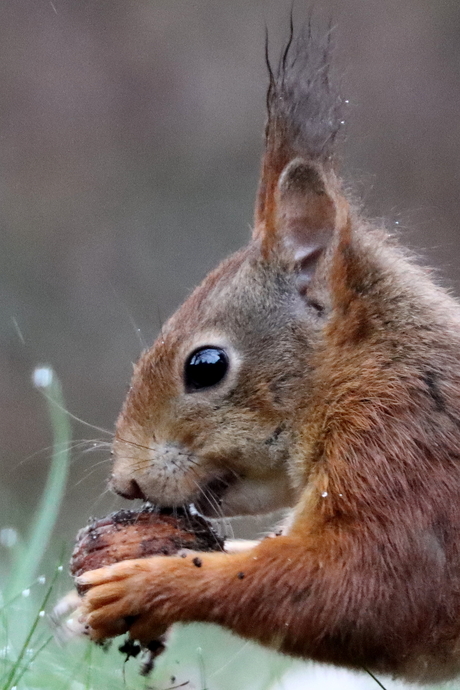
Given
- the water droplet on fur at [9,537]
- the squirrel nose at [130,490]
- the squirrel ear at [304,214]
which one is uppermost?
the squirrel ear at [304,214]

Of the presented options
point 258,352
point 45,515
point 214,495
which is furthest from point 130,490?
point 45,515

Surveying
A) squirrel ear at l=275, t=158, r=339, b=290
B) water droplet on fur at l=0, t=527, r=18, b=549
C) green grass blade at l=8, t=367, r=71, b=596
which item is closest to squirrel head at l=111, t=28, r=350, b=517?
squirrel ear at l=275, t=158, r=339, b=290

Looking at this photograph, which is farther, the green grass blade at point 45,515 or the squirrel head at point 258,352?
the green grass blade at point 45,515

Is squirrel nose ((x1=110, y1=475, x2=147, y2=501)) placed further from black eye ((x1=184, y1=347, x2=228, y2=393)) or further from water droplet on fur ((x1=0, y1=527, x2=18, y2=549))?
water droplet on fur ((x1=0, y1=527, x2=18, y2=549))

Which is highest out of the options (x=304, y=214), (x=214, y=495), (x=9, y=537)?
(x=304, y=214)

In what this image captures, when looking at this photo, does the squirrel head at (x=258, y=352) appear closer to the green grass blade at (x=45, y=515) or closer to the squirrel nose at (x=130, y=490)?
the squirrel nose at (x=130, y=490)

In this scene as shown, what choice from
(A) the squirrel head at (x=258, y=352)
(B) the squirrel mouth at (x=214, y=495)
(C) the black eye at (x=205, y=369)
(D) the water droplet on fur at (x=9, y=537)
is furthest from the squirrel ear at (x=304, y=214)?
(D) the water droplet on fur at (x=9, y=537)

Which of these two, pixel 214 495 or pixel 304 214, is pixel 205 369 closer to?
pixel 214 495
